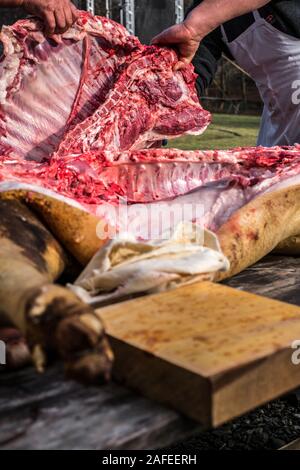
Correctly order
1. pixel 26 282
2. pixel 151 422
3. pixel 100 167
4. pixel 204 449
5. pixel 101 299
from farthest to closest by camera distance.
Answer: pixel 204 449
pixel 100 167
pixel 101 299
pixel 26 282
pixel 151 422

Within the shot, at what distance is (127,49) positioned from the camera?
284 cm

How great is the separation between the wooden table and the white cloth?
0.97 feet

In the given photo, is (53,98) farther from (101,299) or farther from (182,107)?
(101,299)

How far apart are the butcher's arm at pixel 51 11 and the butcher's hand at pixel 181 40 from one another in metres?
0.46

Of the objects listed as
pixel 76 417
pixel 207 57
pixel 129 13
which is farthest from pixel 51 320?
pixel 129 13

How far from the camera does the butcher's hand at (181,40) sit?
115 inches

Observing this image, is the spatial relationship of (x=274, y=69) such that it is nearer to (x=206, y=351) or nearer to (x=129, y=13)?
(x=206, y=351)

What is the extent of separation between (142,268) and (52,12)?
56.7 inches

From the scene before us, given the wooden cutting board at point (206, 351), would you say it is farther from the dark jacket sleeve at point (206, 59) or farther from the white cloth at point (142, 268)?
the dark jacket sleeve at point (206, 59)

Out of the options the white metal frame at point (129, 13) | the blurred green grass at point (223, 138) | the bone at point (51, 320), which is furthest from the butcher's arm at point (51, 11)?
the white metal frame at point (129, 13)

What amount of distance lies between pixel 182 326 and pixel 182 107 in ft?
5.53

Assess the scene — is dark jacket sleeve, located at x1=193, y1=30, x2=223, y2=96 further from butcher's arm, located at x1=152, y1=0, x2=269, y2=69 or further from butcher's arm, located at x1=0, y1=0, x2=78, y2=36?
butcher's arm, located at x1=0, y1=0, x2=78, y2=36

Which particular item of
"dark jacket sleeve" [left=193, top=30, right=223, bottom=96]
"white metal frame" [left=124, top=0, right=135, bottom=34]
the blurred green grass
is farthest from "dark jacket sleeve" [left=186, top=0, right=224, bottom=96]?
"white metal frame" [left=124, top=0, right=135, bottom=34]

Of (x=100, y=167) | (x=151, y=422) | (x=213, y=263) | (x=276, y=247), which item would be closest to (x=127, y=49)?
(x=100, y=167)
